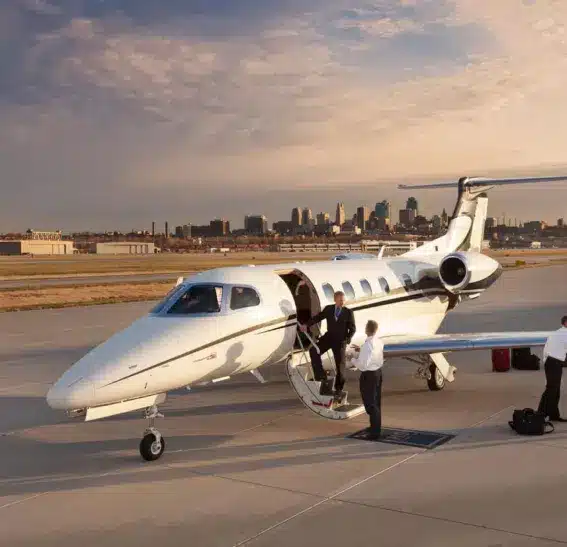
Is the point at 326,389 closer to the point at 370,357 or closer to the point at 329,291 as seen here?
the point at 370,357

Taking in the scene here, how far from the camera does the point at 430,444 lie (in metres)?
9.76

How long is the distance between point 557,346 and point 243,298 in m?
5.21

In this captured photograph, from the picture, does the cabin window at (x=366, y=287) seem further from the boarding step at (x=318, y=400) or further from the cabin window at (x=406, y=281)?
the boarding step at (x=318, y=400)

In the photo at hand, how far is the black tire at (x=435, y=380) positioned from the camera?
13742 mm

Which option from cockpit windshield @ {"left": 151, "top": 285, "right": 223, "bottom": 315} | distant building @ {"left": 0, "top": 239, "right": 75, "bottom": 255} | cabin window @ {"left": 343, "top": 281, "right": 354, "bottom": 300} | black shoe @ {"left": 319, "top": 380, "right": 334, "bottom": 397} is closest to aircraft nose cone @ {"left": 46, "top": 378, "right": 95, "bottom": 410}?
cockpit windshield @ {"left": 151, "top": 285, "right": 223, "bottom": 315}

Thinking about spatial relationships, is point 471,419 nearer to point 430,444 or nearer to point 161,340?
point 430,444

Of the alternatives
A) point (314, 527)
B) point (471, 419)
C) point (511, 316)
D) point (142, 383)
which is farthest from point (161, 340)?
point (511, 316)

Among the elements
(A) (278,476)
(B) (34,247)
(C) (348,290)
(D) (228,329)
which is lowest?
(A) (278,476)

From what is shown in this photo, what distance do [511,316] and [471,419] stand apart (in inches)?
710

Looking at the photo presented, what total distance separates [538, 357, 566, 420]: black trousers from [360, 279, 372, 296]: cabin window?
4.22 m

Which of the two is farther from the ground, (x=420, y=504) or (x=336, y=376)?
(x=336, y=376)

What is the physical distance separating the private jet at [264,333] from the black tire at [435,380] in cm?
2

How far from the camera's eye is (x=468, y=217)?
1909cm

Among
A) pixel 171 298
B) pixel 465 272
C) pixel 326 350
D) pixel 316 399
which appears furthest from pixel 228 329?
pixel 465 272
